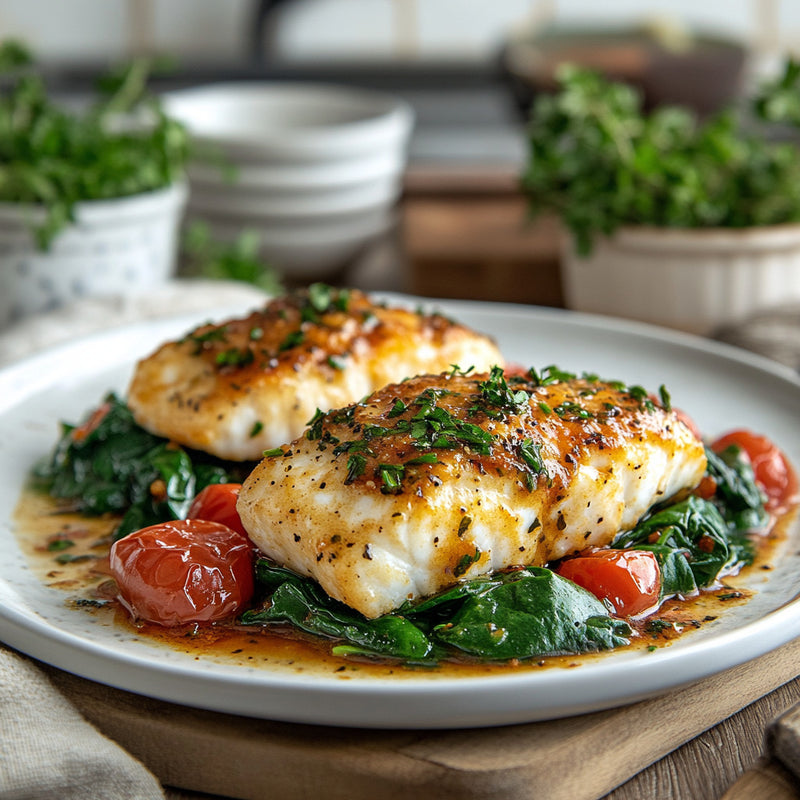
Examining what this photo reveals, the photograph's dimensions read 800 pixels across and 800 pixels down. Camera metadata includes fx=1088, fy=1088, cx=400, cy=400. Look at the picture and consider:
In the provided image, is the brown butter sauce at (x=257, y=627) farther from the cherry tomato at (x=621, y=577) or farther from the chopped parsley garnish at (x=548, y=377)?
the chopped parsley garnish at (x=548, y=377)

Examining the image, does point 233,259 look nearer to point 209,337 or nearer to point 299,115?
point 299,115

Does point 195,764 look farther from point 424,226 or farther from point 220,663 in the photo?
point 424,226

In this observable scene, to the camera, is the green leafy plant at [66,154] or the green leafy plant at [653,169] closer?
the green leafy plant at [66,154]

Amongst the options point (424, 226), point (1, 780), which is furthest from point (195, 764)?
point (424, 226)

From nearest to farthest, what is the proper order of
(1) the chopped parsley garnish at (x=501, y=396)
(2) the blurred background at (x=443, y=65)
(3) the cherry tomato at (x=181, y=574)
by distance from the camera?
(3) the cherry tomato at (x=181, y=574) → (1) the chopped parsley garnish at (x=501, y=396) → (2) the blurred background at (x=443, y=65)

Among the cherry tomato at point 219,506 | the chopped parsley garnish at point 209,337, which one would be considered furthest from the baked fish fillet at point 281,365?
the cherry tomato at point 219,506

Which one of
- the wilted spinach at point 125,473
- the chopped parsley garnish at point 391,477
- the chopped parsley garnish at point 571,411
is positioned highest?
the chopped parsley garnish at point 571,411

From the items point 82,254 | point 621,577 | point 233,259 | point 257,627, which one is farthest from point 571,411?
point 233,259
